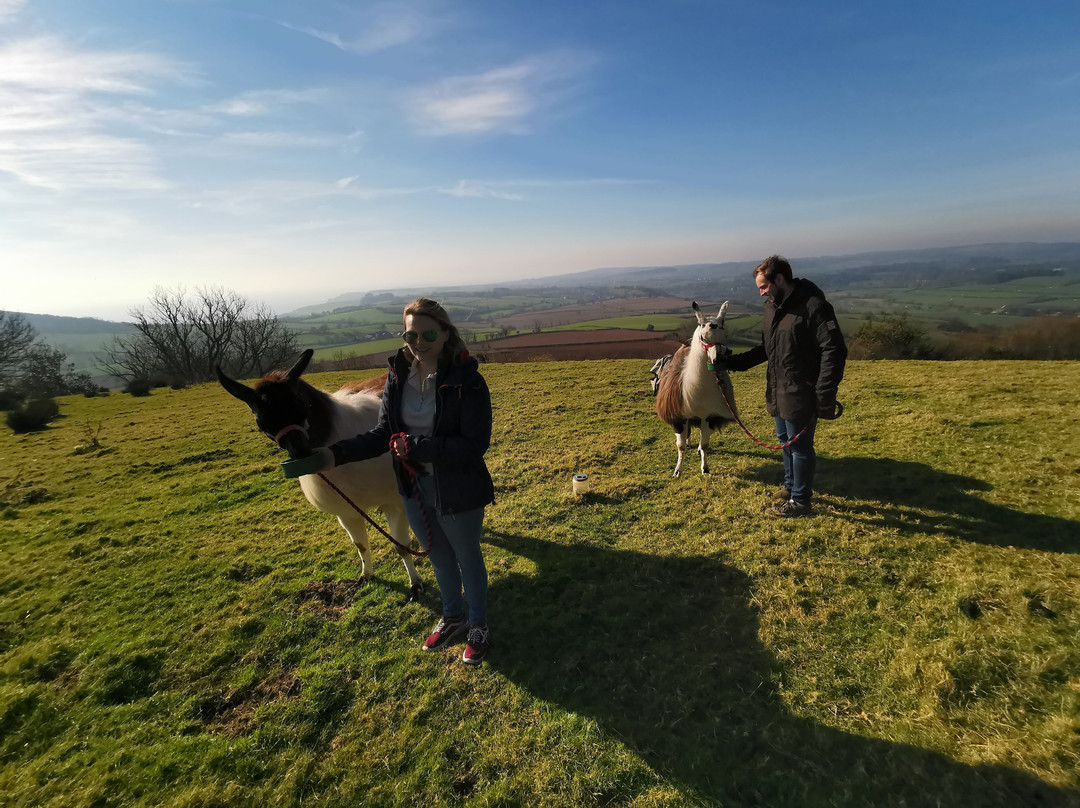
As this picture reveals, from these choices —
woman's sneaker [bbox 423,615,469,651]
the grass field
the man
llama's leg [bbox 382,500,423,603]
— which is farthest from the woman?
the man

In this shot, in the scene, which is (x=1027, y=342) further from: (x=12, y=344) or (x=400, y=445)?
(x=12, y=344)

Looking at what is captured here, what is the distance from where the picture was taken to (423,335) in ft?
8.87

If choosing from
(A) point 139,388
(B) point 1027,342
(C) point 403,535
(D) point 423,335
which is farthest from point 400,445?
(A) point 139,388

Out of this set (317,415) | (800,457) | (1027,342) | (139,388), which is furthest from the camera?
(139,388)

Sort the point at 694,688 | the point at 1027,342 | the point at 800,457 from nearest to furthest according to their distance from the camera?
1. the point at 694,688
2. the point at 800,457
3. the point at 1027,342

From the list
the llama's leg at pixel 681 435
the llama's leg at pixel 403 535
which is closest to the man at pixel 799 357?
the llama's leg at pixel 681 435

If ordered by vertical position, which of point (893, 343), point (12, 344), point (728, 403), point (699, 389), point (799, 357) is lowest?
point (893, 343)

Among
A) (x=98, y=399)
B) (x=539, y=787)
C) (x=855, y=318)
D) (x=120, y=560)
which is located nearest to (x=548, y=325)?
(x=855, y=318)

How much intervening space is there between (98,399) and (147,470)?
19308 mm

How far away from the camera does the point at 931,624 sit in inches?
117

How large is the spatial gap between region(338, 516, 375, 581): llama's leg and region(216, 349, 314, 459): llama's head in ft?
4.77

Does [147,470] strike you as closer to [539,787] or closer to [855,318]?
[539,787]

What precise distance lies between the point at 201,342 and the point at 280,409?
4758cm

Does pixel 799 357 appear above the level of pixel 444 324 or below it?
below
